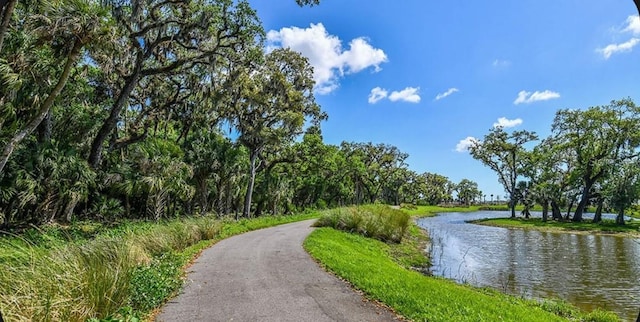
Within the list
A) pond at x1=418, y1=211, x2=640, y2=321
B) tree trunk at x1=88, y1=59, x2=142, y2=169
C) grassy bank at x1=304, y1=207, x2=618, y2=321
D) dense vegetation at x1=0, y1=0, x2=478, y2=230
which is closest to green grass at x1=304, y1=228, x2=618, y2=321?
grassy bank at x1=304, y1=207, x2=618, y2=321

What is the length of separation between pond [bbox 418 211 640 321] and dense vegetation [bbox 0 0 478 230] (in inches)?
444

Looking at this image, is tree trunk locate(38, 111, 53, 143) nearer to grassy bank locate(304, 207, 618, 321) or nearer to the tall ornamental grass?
grassy bank locate(304, 207, 618, 321)

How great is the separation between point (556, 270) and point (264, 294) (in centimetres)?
1313

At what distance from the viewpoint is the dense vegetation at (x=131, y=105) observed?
38.9 ft

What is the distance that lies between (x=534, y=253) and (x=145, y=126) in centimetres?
2351

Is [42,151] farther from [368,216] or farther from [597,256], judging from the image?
[597,256]

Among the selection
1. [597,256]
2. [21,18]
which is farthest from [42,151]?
[597,256]

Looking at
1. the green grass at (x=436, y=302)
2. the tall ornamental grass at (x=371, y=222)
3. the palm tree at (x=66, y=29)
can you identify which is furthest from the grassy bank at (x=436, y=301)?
the palm tree at (x=66, y=29)

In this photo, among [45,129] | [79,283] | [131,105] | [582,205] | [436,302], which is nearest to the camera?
[79,283]

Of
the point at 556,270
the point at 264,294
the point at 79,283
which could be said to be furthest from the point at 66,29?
the point at 556,270

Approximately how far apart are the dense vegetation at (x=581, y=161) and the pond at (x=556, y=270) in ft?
70.4

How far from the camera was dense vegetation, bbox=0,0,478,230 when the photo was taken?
1184 centimetres

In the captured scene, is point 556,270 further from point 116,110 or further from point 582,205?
point 582,205

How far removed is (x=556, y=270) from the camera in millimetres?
15188
